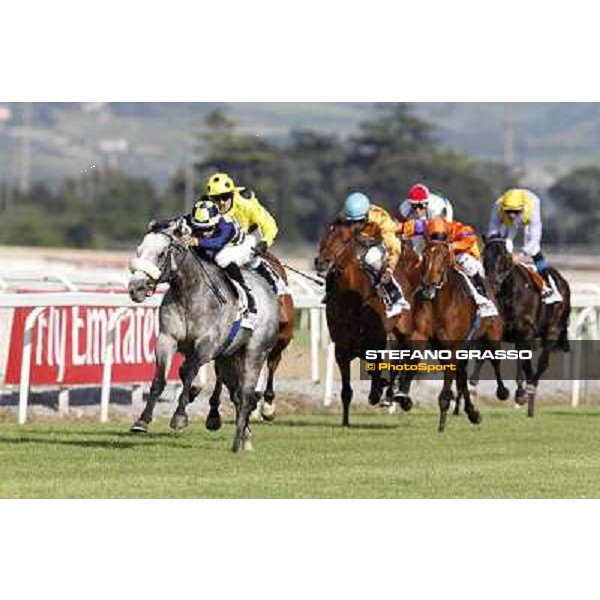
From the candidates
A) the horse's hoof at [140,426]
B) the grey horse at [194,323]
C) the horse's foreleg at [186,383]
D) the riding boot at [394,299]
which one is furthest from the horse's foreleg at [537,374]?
the horse's hoof at [140,426]

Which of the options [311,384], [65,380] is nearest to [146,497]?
[65,380]

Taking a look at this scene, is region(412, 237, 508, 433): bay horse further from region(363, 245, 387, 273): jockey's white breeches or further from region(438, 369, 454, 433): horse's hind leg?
region(363, 245, 387, 273): jockey's white breeches

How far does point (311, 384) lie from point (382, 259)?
2804 millimetres

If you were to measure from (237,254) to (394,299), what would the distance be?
2531mm

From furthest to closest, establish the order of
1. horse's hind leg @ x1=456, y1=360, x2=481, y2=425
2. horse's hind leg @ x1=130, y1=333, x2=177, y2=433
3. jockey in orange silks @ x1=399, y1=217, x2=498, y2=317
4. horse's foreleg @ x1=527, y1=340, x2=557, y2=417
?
horse's foreleg @ x1=527, y1=340, x2=557, y2=417 → jockey in orange silks @ x1=399, y1=217, x2=498, y2=317 → horse's hind leg @ x1=456, y1=360, x2=481, y2=425 → horse's hind leg @ x1=130, y1=333, x2=177, y2=433

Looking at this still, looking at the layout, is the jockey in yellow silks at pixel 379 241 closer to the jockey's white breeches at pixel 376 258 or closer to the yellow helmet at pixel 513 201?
the jockey's white breeches at pixel 376 258

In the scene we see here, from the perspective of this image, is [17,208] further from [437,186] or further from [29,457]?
[29,457]

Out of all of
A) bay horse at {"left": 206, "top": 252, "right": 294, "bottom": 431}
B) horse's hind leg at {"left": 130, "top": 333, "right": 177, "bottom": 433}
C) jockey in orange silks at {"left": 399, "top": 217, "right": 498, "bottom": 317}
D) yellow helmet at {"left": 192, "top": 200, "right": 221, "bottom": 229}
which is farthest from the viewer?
jockey in orange silks at {"left": 399, "top": 217, "right": 498, "bottom": 317}

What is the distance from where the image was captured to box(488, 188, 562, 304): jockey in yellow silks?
15984mm

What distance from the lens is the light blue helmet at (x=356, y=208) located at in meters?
13.9

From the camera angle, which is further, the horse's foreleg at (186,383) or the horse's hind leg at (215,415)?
the horse's hind leg at (215,415)

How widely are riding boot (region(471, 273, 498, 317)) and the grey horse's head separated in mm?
3595

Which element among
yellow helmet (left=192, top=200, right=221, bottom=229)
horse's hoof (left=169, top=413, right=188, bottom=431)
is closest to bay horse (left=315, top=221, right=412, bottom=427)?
yellow helmet (left=192, top=200, right=221, bottom=229)

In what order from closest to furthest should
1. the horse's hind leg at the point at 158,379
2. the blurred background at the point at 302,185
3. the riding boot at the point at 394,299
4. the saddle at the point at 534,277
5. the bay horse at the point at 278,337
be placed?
the horse's hind leg at the point at 158,379 < the bay horse at the point at 278,337 < the riding boot at the point at 394,299 < the saddle at the point at 534,277 < the blurred background at the point at 302,185
